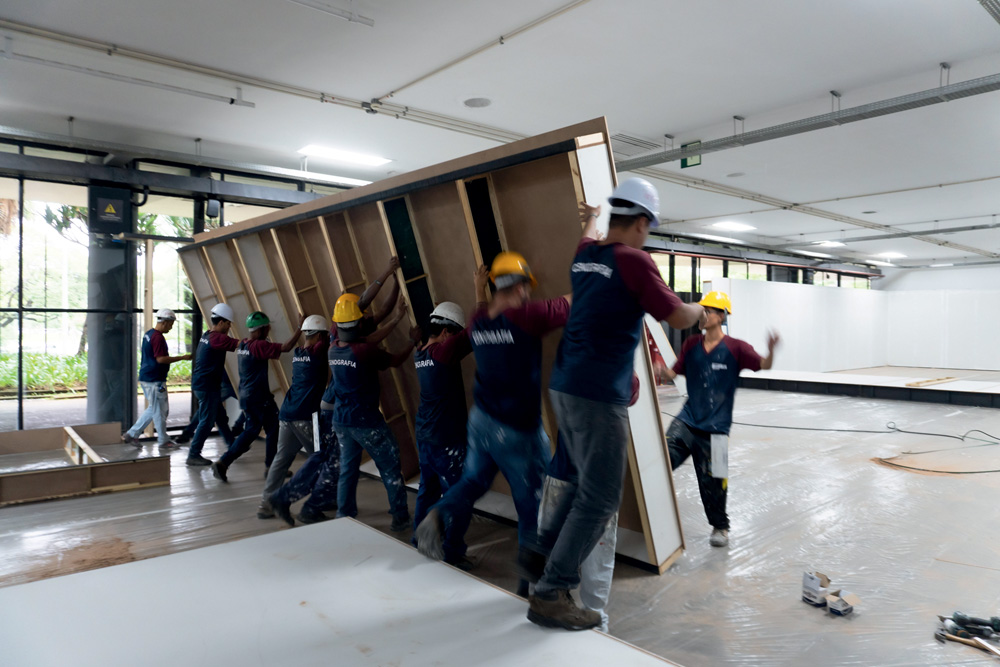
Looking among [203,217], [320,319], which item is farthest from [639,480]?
[203,217]

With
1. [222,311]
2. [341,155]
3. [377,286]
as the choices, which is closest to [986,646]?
[377,286]

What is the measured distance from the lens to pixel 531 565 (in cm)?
257

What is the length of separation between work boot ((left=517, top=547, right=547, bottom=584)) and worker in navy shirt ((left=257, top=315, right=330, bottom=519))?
8.64 ft

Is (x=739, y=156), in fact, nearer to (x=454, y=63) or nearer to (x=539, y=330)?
(x=454, y=63)

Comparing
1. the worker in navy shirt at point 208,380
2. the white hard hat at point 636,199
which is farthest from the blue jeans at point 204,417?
the white hard hat at point 636,199

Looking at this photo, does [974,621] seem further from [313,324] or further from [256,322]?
[256,322]

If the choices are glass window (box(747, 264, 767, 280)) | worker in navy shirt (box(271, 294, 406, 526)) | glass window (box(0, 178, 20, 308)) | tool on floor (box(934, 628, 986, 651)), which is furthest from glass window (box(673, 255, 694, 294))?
glass window (box(0, 178, 20, 308))

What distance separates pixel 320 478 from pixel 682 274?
11736 mm

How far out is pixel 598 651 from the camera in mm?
1962

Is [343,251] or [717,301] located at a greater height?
[343,251]

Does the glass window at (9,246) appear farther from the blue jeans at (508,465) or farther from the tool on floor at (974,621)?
the tool on floor at (974,621)

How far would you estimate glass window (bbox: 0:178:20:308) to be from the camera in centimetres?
699

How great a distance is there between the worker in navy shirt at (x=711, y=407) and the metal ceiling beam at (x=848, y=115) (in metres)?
3.14

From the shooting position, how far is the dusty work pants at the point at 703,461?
3.91 m
